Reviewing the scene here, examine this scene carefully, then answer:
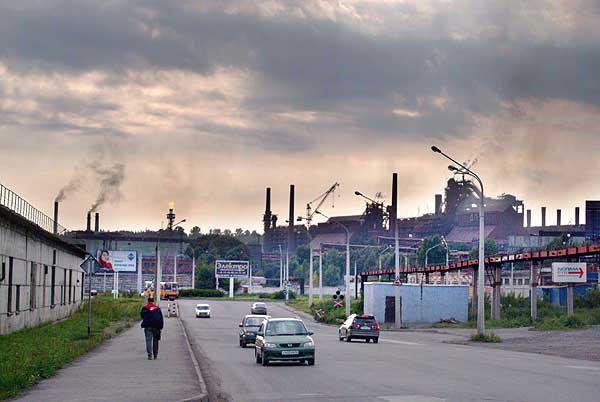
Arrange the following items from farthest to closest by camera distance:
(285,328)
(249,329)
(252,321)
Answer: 1. (252,321)
2. (249,329)
3. (285,328)

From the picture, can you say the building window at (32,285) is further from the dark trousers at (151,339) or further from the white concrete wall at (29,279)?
the dark trousers at (151,339)

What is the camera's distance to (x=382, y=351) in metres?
39.9

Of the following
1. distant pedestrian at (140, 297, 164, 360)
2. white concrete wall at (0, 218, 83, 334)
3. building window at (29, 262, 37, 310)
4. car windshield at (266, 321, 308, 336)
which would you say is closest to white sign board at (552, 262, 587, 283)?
white concrete wall at (0, 218, 83, 334)

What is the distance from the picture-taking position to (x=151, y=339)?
3016cm

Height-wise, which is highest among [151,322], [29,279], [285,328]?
[29,279]

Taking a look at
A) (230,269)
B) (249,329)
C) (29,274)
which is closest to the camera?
(29,274)

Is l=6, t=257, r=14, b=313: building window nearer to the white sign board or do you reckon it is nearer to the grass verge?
the grass verge

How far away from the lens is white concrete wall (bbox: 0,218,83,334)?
33.8m

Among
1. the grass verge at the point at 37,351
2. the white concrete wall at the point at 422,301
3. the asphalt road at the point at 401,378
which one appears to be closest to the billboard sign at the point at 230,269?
the white concrete wall at the point at 422,301

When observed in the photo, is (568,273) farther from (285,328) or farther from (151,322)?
(151,322)

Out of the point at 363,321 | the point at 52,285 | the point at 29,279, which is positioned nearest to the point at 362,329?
the point at 363,321

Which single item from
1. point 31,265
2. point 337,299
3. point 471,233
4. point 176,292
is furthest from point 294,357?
point 471,233

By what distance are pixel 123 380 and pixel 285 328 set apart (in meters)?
8.39

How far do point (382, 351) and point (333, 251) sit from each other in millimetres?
152181
